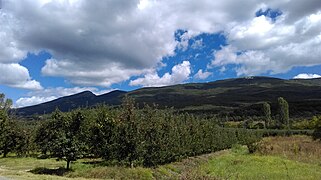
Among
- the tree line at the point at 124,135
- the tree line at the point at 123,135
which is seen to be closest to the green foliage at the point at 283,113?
the tree line at the point at 124,135

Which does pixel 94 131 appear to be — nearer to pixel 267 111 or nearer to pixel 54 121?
pixel 54 121

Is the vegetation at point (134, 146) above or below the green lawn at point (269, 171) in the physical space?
above

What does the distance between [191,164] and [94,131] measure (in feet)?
40.8

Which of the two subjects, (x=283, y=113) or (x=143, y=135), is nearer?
(x=143, y=135)

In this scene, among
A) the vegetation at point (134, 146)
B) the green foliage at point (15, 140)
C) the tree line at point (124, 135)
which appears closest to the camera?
the vegetation at point (134, 146)

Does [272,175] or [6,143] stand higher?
[6,143]

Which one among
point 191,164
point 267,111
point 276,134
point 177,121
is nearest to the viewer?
point 191,164

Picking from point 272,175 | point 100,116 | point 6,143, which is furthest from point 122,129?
point 6,143

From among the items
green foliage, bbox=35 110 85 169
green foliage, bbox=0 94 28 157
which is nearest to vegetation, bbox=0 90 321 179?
green foliage, bbox=35 110 85 169

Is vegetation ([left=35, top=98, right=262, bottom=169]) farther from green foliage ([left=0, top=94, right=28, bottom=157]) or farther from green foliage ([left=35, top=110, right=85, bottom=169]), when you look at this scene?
green foliage ([left=0, top=94, right=28, bottom=157])

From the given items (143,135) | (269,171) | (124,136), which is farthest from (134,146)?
(269,171)

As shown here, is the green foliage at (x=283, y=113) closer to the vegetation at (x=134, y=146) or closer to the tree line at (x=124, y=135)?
the vegetation at (x=134, y=146)

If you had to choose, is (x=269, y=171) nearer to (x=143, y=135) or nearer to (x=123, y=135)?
(x=143, y=135)

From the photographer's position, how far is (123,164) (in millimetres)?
32125
